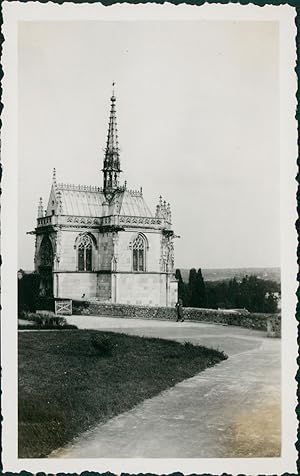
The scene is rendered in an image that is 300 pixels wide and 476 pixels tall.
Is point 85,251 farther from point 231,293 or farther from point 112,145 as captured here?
point 231,293

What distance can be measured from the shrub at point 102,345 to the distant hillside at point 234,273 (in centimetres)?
239

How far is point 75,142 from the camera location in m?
13.1

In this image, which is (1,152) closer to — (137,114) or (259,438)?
(137,114)

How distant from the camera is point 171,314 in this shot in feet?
46.4

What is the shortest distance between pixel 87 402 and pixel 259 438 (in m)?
3.48

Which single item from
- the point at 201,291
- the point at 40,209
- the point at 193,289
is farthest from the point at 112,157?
the point at 201,291

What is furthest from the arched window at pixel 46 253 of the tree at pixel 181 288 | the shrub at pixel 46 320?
the tree at pixel 181 288

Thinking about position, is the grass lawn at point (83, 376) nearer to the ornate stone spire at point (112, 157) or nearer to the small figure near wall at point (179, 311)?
the small figure near wall at point (179, 311)

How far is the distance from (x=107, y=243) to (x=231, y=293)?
13.1ft

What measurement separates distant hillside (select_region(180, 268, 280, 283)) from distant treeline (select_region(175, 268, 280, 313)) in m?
0.08

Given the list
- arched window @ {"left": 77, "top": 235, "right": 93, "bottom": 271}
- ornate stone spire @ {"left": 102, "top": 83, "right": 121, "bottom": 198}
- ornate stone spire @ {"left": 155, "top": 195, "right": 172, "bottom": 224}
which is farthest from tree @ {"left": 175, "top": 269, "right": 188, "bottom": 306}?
ornate stone spire @ {"left": 102, "top": 83, "right": 121, "bottom": 198}

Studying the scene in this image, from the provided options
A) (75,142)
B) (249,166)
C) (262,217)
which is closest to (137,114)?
(75,142)

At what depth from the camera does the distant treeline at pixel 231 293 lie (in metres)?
12.5

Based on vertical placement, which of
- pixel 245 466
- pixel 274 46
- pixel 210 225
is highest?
pixel 274 46
